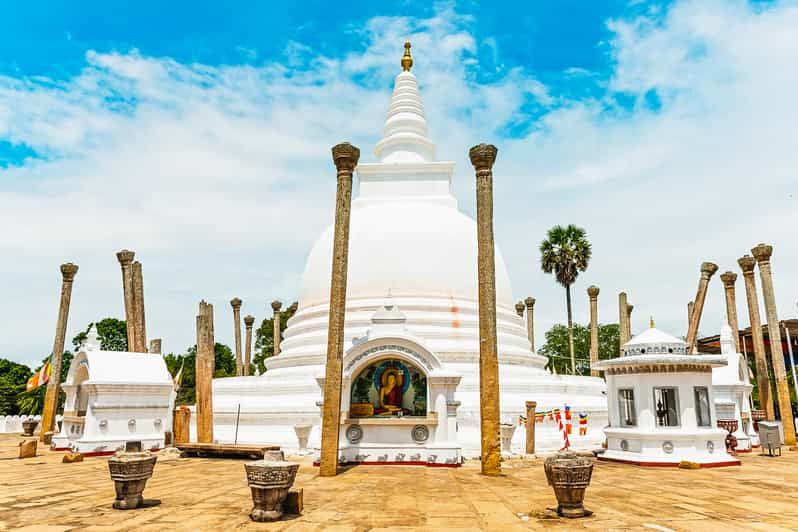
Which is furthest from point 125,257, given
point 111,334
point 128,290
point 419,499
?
point 111,334

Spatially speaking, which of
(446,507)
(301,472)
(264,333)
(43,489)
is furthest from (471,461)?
(264,333)

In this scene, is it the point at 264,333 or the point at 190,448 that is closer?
the point at 190,448

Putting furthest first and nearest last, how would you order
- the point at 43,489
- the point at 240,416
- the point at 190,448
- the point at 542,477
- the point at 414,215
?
the point at 414,215 → the point at 240,416 → the point at 190,448 → the point at 542,477 → the point at 43,489

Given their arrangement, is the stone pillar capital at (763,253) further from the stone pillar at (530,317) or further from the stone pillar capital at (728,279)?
the stone pillar at (530,317)

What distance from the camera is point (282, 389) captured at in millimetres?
22859

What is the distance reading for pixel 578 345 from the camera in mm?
60562

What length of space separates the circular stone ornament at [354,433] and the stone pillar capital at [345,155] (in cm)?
743

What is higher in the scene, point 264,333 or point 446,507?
point 264,333

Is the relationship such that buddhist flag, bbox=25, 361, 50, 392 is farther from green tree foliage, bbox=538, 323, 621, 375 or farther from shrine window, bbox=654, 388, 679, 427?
green tree foliage, bbox=538, 323, 621, 375

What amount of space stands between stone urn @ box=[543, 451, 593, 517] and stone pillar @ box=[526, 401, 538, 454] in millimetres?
9672

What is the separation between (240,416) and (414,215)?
37.4 ft

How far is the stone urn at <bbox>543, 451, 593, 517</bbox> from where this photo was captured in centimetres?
972

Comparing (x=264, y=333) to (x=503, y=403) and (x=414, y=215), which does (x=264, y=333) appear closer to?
(x=414, y=215)

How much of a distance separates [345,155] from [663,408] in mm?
12641
